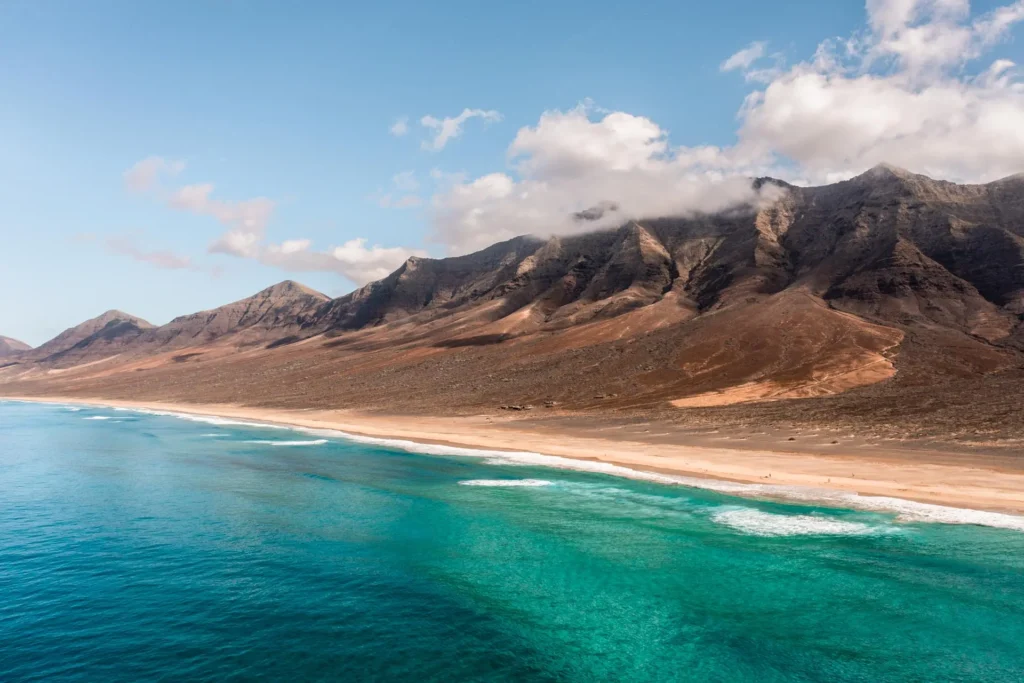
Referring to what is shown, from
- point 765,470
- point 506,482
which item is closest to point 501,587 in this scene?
point 506,482

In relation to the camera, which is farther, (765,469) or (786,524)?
(765,469)

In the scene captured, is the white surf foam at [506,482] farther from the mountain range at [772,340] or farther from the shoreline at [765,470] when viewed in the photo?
the mountain range at [772,340]

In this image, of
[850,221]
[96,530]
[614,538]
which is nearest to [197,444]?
[96,530]

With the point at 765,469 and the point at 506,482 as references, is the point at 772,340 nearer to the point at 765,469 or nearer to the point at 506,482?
the point at 765,469

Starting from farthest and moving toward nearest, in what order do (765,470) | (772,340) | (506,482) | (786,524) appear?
1. (772,340)
2. (506,482)
3. (765,470)
4. (786,524)

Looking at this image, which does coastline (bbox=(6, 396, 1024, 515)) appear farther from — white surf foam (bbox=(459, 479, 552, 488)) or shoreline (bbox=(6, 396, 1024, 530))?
white surf foam (bbox=(459, 479, 552, 488))

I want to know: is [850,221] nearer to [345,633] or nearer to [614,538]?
[614,538]

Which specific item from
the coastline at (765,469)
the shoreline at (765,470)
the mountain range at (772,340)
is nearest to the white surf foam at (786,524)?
the shoreline at (765,470)
